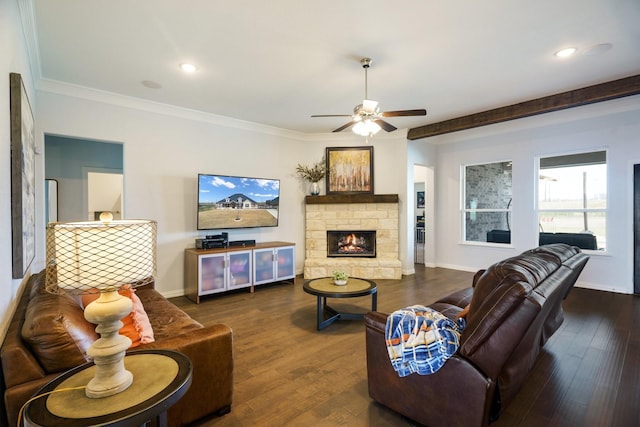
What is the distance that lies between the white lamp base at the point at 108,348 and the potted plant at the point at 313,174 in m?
4.79

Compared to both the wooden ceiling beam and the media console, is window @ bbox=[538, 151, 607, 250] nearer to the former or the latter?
the wooden ceiling beam

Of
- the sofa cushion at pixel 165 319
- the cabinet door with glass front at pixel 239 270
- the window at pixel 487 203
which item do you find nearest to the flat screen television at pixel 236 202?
the cabinet door with glass front at pixel 239 270

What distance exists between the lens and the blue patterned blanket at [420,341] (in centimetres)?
168

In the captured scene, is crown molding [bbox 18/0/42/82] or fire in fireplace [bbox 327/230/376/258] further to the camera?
fire in fireplace [bbox 327/230/376/258]

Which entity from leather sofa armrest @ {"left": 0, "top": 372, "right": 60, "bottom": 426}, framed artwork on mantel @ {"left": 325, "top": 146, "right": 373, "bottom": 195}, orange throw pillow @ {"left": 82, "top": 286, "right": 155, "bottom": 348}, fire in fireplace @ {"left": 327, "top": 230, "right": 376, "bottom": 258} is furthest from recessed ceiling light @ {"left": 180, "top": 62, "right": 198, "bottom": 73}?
fire in fireplace @ {"left": 327, "top": 230, "right": 376, "bottom": 258}

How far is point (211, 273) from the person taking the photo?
4383 mm

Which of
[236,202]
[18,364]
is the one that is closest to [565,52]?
[236,202]

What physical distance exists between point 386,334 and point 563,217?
5.10 meters

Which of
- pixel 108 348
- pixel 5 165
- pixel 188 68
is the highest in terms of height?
pixel 188 68

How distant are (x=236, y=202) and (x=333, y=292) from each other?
2.45 metres

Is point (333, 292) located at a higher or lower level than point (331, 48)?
lower

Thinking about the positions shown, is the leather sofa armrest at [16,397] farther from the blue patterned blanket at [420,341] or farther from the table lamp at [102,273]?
the blue patterned blanket at [420,341]

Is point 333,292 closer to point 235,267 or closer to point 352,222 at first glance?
point 235,267

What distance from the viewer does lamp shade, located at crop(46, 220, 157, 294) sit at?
3.89 feet
